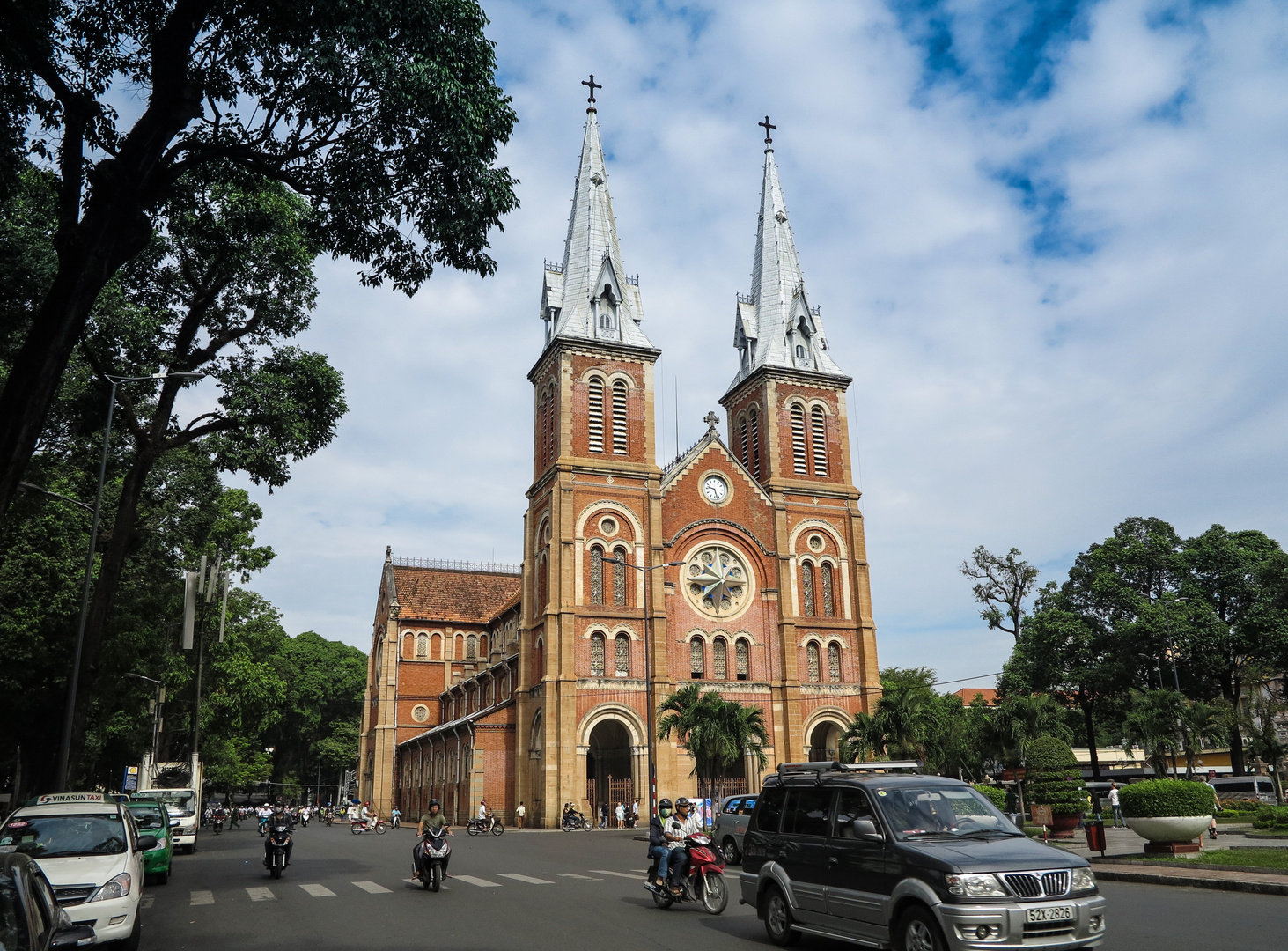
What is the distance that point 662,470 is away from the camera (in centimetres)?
4716

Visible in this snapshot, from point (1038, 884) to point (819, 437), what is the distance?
143 feet

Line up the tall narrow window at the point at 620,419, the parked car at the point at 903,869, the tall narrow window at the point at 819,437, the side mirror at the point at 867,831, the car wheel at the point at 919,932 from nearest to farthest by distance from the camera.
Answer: the parked car at the point at 903,869 → the car wheel at the point at 919,932 → the side mirror at the point at 867,831 → the tall narrow window at the point at 620,419 → the tall narrow window at the point at 819,437

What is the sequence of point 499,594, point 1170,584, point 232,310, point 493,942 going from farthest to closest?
point 499,594
point 1170,584
point 232,310
point 493,942

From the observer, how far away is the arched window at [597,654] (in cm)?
4266

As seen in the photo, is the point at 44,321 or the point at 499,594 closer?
the point at 44,321

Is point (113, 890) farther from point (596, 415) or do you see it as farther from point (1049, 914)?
point (596, 415)

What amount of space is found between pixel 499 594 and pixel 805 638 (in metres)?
31.5

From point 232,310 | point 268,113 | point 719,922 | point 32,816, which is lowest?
point 719,922

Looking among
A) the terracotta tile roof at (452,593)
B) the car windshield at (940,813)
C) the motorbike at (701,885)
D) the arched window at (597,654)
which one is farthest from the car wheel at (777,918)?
the terracotta tile roof at (452,593)

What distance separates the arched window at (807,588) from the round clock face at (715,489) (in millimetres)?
5291

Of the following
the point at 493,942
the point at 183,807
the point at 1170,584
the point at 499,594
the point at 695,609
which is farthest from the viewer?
the point at 499,594

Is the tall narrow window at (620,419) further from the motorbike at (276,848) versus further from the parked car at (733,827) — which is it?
the motorbike at (276,848)

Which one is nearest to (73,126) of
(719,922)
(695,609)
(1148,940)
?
(719,922)

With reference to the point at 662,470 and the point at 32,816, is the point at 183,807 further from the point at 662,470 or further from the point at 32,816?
the point at 662,470
